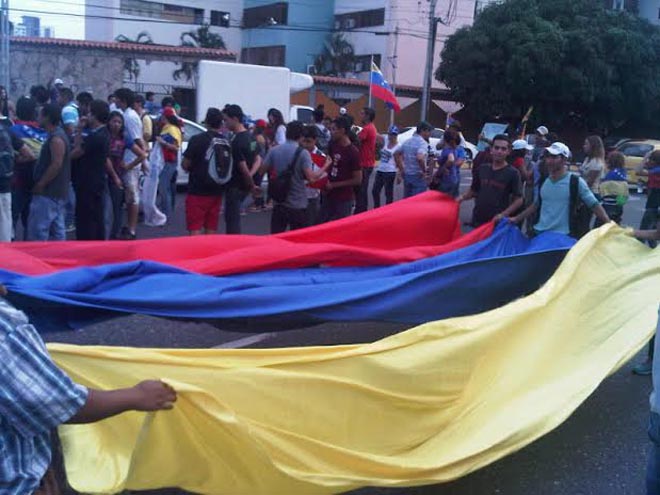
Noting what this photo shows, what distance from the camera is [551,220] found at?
21.8 ft

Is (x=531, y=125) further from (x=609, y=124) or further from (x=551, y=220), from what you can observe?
(x=551, y=220)

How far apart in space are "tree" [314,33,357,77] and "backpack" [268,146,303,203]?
38461mm

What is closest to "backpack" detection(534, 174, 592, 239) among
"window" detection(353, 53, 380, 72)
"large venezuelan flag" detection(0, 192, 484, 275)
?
"large venezuelan flag" detection(0, 192, 484, 275)

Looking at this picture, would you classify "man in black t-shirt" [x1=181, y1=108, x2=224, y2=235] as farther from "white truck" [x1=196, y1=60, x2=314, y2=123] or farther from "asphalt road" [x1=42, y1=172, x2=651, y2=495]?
"white truck" [x1=196, y1=60, x2=314, y2=123]

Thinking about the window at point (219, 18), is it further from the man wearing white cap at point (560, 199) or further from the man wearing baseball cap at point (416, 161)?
the man wearing white cap at point (560, 199)

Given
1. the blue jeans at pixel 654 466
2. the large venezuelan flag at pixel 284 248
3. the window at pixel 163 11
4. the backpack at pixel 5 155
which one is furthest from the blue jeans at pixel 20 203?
the window at pixel 163 11

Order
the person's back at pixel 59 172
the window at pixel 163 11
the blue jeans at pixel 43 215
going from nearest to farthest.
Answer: the person's back at pixel 59 172 → the blue jeans at pixel 43 215 → the window at pixel 163 11

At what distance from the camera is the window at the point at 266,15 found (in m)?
49.5

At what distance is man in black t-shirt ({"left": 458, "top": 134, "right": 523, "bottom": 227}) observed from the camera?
7.11 meters

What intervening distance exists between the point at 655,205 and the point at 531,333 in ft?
21.2

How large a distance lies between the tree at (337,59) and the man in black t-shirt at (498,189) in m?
39.1

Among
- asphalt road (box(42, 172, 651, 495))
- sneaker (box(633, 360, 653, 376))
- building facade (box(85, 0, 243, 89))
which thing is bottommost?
asphalt road (box(42, 172, 651, 495))

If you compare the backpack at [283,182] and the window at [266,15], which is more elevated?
the window at [266,15]

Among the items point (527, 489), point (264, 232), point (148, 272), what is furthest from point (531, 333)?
point (264, 232)
